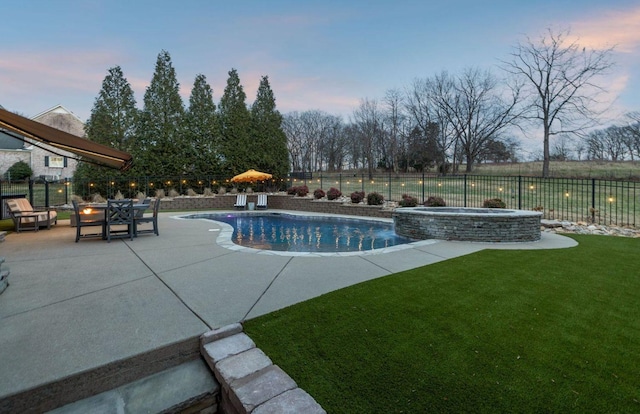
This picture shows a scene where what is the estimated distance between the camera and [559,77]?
22.2 m

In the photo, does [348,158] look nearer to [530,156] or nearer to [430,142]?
[430,142]

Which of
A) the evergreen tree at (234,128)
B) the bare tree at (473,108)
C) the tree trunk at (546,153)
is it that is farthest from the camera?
the bare tree at (473,108)

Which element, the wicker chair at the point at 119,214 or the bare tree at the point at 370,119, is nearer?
the wicker chair at the point at 119,214

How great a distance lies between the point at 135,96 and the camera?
1723cm

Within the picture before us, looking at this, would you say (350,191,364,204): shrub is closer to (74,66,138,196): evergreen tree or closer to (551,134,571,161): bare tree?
(74,66,138,196): evergreen tree

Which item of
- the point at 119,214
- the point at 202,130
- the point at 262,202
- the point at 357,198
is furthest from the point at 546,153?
the point at 119,214

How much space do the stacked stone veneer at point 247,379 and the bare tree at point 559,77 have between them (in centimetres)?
2690

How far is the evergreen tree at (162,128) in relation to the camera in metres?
17.0

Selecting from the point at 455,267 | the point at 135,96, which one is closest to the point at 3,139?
the point at 135,96

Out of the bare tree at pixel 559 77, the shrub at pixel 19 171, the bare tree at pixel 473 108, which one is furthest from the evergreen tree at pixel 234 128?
the bare tree at pixel 473 108

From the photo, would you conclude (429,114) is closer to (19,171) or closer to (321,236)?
(321,236)

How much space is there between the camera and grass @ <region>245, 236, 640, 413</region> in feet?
6.39

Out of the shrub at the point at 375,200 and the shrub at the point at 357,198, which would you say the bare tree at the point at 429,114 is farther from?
the shrub at the point at 375,200

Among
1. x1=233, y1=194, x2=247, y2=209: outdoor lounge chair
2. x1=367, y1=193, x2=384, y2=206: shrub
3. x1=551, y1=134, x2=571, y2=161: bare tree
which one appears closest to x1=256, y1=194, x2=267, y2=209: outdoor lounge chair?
x1=233, y1=194, x2=247, y2=209: outdoor lounge chair
